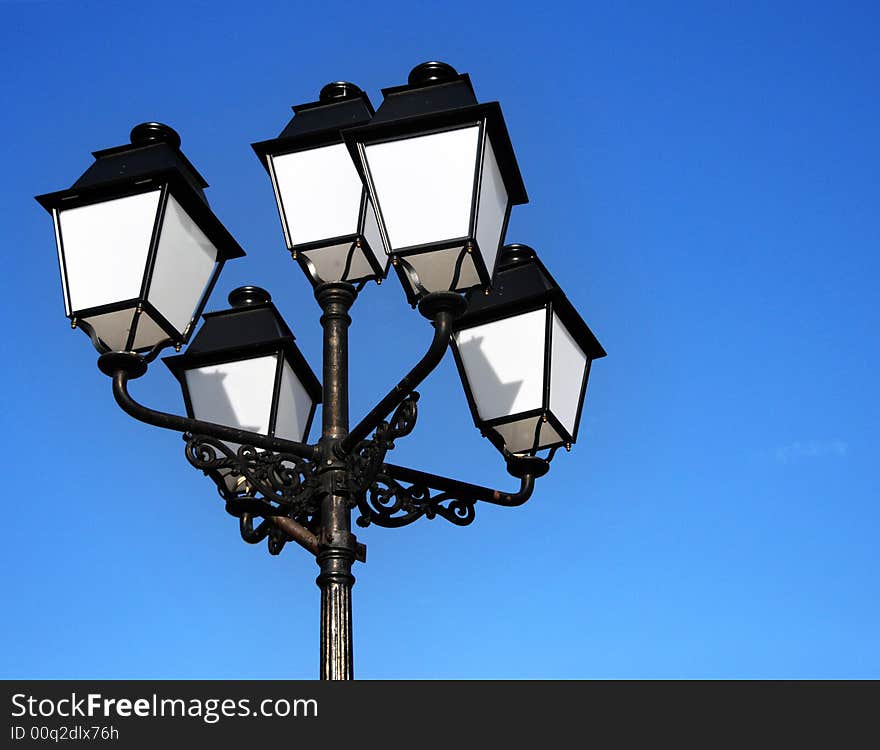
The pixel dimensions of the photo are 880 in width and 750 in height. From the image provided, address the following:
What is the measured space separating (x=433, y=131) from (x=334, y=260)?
0.91 metres

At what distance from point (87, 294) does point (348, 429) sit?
1.02m

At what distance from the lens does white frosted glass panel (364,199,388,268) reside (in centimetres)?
541

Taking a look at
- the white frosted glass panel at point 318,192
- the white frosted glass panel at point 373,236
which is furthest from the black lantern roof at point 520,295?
the white frosted glass panel at point 318,192

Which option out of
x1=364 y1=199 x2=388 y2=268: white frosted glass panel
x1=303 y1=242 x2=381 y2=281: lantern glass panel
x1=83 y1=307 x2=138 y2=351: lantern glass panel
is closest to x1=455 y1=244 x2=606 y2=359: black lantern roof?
x1=364 y1=199 x2=388 y2=268: white frosted glass panel

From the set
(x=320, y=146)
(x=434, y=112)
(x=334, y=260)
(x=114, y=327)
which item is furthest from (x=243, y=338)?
(x=434, y=112)

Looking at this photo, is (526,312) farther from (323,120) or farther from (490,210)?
(323,120)

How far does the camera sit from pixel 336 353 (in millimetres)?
5242

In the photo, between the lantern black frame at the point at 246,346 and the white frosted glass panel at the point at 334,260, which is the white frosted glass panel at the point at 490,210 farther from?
the lantern black frame at the point at 246,346

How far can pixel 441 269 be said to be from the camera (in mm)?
4652

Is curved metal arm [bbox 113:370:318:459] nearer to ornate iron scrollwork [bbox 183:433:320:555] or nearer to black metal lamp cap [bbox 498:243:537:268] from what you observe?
ornate iron scrollwork [bbox 183:433:320:555]
